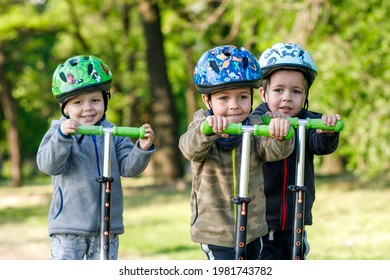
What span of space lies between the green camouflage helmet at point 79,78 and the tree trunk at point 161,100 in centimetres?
1818

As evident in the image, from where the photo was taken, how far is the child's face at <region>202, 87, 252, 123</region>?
509cm

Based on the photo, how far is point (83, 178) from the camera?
545 centimetres

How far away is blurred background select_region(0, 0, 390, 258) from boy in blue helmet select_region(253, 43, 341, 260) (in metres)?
3.13

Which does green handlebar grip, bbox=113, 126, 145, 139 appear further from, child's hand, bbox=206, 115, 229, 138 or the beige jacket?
child's hand, bbox=206, 115, 229, 138

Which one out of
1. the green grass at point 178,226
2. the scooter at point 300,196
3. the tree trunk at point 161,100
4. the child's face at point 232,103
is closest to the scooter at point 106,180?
the child's face at point 232,103

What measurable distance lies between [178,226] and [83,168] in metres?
9.71

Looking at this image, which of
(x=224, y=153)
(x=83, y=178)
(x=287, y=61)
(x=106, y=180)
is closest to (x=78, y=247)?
(x=83, y=178)

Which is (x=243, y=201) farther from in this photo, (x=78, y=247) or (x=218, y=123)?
(x=78, y=247)

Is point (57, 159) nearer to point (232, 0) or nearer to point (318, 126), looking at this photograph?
point (318, 126)

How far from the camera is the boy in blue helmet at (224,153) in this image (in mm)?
5039

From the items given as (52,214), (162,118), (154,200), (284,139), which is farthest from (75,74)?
(162,118)

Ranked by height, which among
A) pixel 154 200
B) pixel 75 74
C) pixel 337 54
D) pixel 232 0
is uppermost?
pixel 232 0

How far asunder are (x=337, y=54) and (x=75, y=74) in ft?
36.0
